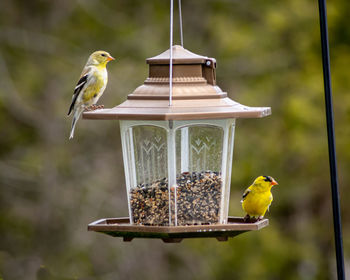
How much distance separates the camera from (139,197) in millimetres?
3799

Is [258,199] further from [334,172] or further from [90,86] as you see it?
[334,172]

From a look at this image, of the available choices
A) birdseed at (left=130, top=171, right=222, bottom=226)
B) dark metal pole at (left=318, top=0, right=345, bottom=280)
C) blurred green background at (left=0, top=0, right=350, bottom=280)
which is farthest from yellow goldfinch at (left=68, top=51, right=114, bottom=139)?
blurred green background at (left=0, top=0, right=350, bottom=280)

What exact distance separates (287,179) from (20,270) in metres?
5.83

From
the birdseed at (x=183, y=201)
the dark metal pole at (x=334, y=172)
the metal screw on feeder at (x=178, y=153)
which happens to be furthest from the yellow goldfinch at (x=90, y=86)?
the dark metal pole at (x=334, y=172)

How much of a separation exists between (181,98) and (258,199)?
1.16 m

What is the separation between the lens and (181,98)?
3572 millimetres

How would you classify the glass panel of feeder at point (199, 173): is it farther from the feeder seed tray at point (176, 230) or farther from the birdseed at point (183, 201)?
the feeder seed tray at point (176, 230)

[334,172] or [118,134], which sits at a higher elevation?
[118,134]

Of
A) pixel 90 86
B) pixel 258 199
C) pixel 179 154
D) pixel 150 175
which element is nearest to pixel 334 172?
pixel 179 154

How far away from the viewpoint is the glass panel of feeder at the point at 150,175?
3695 mm

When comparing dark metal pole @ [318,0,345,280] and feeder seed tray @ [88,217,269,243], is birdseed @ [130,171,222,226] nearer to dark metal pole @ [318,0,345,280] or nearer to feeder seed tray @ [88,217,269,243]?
feeder seed tray @ [88,217,269,243]

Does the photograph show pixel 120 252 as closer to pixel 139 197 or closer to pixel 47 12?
pixel 47 12

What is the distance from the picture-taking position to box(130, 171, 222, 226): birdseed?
3.69 m

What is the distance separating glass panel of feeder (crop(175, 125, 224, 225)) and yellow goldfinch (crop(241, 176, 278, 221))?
696mm
